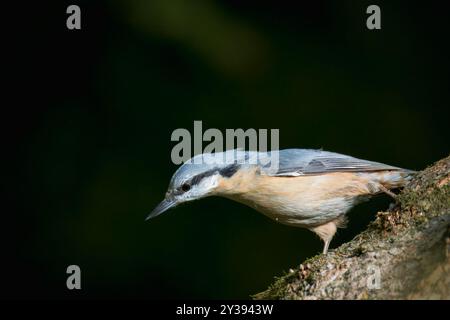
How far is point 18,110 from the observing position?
17.8ft

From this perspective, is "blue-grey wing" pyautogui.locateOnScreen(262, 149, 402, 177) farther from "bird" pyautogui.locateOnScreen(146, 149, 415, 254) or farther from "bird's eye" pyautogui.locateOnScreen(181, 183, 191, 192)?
"bird's eye" pyautogui.locateOnScreen(181, 183, 191, 192)

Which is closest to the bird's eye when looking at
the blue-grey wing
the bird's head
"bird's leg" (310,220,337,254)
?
the bird's head

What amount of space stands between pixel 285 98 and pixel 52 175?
Answer: 7.23ft

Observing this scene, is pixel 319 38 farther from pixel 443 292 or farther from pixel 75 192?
pixel 443 292

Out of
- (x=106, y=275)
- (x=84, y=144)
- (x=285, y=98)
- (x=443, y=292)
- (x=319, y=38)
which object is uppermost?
(x=319, y=38)

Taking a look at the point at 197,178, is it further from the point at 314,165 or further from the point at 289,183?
the point at 314,165

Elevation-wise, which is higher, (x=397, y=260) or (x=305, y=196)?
(x=305, y=196)

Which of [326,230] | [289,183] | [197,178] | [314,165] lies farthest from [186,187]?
[326,230]

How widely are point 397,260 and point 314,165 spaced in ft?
4.50

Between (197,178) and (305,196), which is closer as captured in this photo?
(197,178)

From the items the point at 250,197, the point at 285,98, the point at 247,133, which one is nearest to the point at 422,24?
the point at 285,98

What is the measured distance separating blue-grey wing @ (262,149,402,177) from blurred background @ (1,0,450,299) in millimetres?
1317

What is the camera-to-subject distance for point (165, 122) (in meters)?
5.29

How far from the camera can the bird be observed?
363 cm
